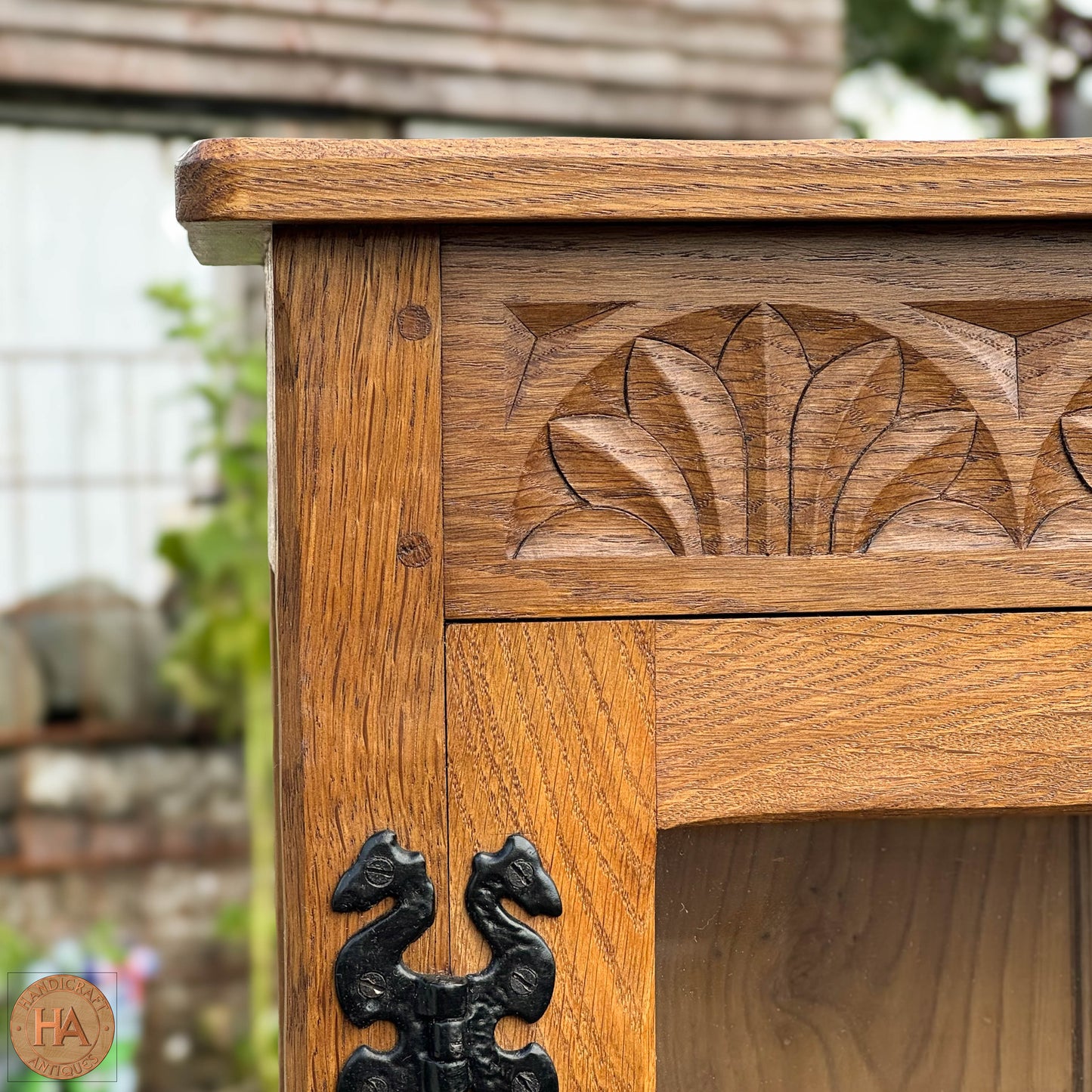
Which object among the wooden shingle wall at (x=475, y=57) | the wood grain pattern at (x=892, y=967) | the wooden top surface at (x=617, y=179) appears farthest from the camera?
the wooden shingle wall at (x=475, y=57)

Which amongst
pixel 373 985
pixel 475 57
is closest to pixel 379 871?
pixel 373 985

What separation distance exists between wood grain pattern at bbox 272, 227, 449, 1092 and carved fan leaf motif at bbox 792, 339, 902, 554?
0.55 feet

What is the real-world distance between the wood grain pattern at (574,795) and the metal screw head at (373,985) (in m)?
0.03

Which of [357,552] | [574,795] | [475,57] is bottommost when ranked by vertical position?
[574,795]

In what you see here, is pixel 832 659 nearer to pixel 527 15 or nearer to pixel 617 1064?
pixel 617 1064

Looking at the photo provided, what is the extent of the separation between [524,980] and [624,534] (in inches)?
8.1

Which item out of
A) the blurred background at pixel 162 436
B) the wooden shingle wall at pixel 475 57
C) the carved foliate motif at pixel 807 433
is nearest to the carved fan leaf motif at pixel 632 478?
the carved foliate motif at pixel 807 433

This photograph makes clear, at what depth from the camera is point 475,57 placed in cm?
264

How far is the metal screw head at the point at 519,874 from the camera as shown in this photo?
0.52m

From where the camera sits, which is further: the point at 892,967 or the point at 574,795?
the point at 892,967

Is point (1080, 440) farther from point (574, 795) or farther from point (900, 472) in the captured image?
point (574, 795)

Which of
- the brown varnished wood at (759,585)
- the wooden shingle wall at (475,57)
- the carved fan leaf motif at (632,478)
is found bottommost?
the brown varnished wood at (759,585)

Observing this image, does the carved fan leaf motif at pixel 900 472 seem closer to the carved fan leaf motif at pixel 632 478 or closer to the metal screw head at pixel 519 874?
the carved fan leaf motif at pixel 632 478

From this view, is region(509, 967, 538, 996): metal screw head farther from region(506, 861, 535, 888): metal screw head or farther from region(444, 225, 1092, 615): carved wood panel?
region(444, 225, 1092, 615): carved wood panel
